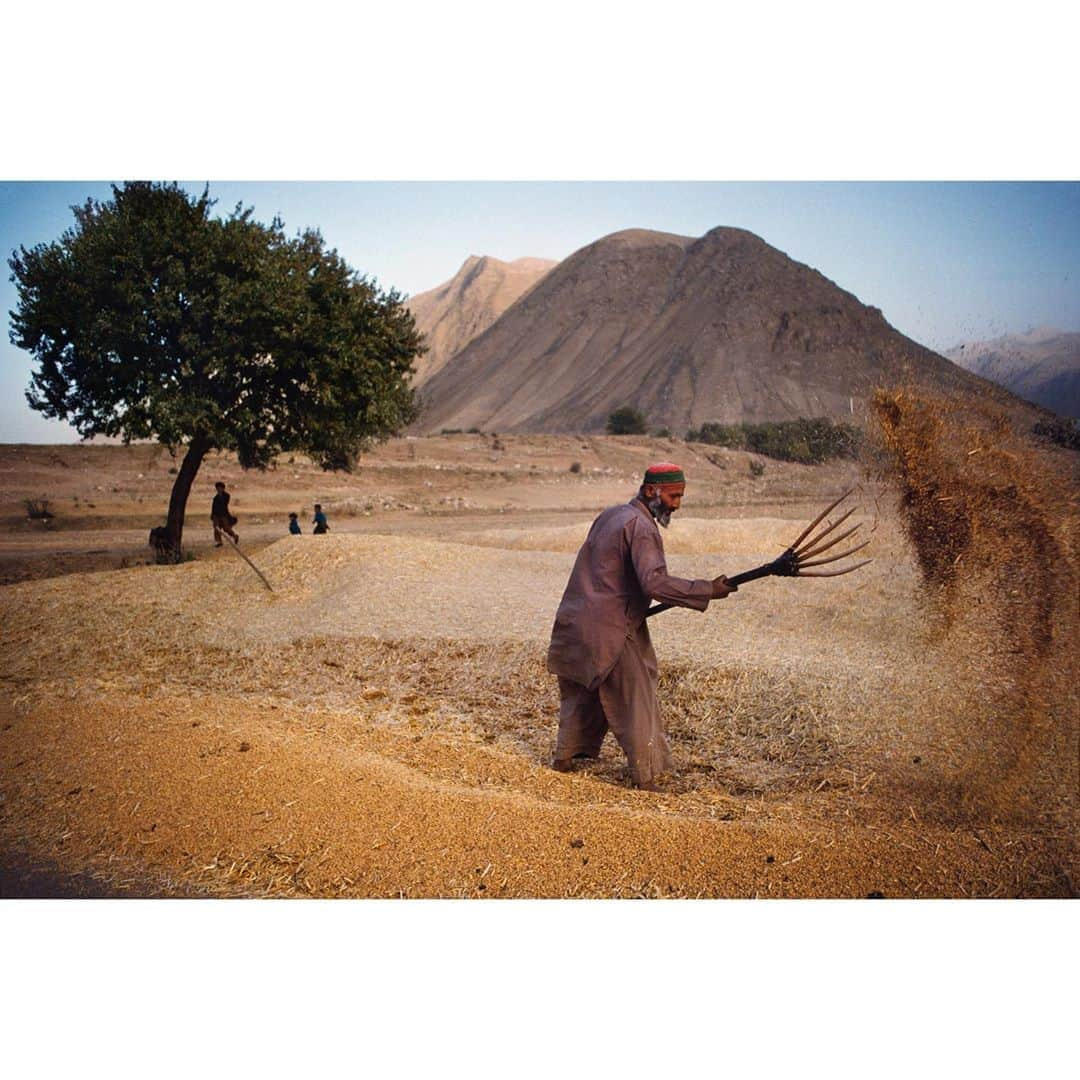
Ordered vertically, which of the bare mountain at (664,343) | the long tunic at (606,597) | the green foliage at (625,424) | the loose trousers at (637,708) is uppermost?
the bare mountain at (664,343)

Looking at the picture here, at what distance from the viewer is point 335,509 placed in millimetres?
22047

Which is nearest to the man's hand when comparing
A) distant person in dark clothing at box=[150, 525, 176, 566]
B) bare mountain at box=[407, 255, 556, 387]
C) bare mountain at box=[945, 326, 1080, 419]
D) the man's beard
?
the man's beard

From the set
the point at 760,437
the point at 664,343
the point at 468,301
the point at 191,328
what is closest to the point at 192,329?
the point at 191,328

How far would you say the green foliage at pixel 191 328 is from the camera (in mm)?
10086

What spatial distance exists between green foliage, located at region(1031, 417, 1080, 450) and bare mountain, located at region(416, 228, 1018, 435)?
35281 mm

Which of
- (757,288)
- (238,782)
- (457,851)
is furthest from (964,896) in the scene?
(757,288)

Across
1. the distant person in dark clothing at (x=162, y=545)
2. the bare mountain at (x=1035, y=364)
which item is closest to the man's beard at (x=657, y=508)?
the bare mountain at (x=1035, y=364)

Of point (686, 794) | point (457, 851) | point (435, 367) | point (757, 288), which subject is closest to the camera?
point (457, 851)

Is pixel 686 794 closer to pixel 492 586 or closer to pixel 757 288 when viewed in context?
pixel 492 586

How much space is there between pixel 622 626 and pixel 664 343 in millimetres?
59487

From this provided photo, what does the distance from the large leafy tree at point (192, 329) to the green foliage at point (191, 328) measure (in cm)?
2

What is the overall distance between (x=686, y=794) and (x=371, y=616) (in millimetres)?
4637

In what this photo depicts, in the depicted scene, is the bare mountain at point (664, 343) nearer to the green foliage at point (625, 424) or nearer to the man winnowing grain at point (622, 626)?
the green foliage at point (625, 424)

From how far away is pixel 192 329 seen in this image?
35.0ft
